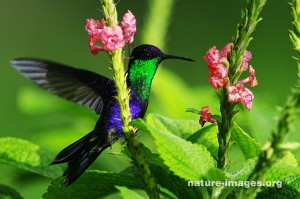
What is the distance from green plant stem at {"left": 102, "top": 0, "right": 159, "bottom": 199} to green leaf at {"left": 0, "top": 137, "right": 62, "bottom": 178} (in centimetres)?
56

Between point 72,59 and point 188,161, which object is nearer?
point 188,161

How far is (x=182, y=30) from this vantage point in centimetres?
832

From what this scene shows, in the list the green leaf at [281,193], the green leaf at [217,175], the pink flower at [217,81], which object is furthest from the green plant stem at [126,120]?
the green leaf at [281,193]

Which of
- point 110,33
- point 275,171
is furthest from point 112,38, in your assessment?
point 275,171

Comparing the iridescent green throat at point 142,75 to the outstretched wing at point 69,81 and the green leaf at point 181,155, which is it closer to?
the outstretched wing at point 69,81

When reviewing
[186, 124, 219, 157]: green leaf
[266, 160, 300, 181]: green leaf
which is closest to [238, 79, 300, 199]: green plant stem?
[266, 160, 300, 181]: green leaf

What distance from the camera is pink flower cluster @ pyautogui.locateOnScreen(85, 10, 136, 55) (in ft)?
4.68

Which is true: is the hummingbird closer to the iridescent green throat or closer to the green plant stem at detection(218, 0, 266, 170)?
the iridescent green throat

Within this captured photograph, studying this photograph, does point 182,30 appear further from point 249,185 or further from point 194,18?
point 249,185

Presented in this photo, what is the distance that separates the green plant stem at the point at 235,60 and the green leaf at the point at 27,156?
789mm

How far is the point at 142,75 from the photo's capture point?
219 cm

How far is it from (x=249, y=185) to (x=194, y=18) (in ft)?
25.1

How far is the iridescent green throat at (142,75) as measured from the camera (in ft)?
7.15

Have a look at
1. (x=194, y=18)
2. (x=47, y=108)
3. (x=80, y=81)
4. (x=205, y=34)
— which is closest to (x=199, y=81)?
(x=205, y=34)
